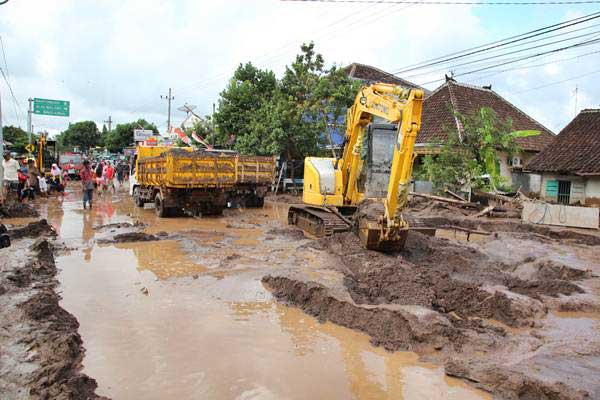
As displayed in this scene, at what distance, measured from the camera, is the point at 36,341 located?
16.2 ft

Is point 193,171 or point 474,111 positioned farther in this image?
point 474,111

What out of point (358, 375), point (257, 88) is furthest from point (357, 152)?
point (257, 88)

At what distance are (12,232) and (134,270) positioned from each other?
167 inches

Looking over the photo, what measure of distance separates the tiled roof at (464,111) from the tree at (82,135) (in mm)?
66132

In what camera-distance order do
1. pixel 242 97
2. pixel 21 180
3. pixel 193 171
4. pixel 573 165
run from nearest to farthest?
pixel 193 171, pixel 21 180, pixel 573 165, pixel 242 97

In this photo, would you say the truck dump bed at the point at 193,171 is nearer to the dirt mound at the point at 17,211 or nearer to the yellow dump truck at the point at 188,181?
the yellow dump truck at the point at 188,181

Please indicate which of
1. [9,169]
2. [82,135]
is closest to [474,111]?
[9,169]

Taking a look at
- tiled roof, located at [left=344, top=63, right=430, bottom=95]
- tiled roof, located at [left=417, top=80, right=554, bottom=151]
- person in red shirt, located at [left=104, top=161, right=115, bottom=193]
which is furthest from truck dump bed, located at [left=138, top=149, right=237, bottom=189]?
tiled roof, located at [left=344, top=63, right=430, bottom=95]

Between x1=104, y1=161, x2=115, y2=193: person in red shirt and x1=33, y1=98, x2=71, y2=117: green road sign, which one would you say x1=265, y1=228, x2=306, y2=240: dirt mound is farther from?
x1=33, y1=98, x2=71, y2=117: green road sign

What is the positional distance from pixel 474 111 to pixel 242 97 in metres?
13.2

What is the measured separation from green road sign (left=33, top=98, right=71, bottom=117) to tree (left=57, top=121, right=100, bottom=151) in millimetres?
43657

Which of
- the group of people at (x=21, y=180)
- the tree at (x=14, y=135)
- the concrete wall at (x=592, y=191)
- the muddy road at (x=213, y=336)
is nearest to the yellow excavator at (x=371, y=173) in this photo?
the muddy road at (x=213, y=336)

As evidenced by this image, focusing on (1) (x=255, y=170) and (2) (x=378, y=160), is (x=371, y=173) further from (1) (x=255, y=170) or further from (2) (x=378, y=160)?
(1) (x=255, y=170)

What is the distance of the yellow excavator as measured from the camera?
8039mm
